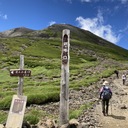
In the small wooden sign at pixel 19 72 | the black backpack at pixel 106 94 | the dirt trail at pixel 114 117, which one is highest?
the small wooden sign at pixel 19 72

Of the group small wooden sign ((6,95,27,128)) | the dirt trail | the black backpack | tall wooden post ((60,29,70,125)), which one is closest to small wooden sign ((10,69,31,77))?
small wooden sign ((6,95,27,128))

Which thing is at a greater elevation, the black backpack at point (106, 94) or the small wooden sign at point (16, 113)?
the black backpack at point (106, 94)

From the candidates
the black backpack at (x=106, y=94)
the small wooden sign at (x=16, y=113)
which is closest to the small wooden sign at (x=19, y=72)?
the small wooden sign at (x=16, y=113)

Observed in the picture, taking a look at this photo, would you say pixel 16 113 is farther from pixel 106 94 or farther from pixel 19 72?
pixel 106 94

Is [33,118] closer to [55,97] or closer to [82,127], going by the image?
[82,127]

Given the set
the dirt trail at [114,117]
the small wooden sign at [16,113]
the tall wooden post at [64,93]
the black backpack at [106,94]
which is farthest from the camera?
the black backpack at [106,94]

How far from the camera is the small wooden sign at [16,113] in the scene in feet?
66.5

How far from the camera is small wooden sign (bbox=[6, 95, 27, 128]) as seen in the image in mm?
20266

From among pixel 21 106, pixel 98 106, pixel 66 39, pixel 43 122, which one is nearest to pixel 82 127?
pixel 43 122

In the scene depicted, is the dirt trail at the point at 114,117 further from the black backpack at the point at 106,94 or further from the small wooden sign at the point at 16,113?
the small wooden sign at the point at 16,113

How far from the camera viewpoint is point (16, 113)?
68.0 feet

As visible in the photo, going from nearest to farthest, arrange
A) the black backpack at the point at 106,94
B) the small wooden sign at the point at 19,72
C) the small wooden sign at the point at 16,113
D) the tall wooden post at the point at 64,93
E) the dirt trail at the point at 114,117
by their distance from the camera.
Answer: the small wooden sign at the point at 16,113
the tall wooden post at the point at 64,93
the small wooden sign at the point at 19,72
the dirt trail at the point at 114,117
the black backpack at the point at 106,94

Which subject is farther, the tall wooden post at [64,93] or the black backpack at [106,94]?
the black backpack at [106,94]

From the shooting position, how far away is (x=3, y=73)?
302 feet
